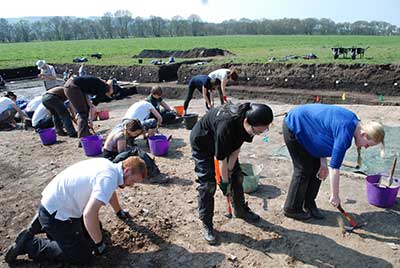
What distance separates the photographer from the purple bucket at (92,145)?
20.9ft

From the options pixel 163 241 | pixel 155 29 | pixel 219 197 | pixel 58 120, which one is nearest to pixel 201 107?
pixel 58 120

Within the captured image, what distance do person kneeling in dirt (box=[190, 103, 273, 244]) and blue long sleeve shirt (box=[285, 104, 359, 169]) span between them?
62 centimetres

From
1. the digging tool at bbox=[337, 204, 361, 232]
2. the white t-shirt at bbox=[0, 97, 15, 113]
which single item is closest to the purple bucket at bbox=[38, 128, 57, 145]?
the white t-shirt at bbox=[0, 97, 15, 113]

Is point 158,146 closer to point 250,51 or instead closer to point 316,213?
point 316,213

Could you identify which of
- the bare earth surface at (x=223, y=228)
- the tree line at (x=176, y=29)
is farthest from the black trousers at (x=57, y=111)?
the tree line at (x=176, y=29)

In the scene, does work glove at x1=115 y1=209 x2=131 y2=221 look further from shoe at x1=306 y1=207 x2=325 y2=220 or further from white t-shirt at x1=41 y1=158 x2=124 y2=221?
shoe at x1=306 y1=207 x2=325 y2=220

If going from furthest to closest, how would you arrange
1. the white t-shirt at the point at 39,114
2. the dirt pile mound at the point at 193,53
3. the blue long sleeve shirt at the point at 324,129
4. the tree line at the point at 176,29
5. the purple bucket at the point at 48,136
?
1. the tree line at the point at 176,29
2. the dirt pile mound at the point at 193,53
3. the white t-shirt at the point at 39,114
4. the purple bucket at the point at 48,136
5. the blue long sleeve shirt at the point at 324,129

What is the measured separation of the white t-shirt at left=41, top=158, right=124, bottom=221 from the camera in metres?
→ 2.87

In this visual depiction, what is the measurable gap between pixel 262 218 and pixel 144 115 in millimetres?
3285

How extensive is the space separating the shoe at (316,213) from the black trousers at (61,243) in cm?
252

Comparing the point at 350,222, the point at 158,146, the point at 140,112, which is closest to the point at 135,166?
the point at 350,222

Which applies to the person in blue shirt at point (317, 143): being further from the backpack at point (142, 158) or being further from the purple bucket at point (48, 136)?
the purple bucket at point (48, 136)

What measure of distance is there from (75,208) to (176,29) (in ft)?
315

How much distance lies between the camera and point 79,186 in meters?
2.95
